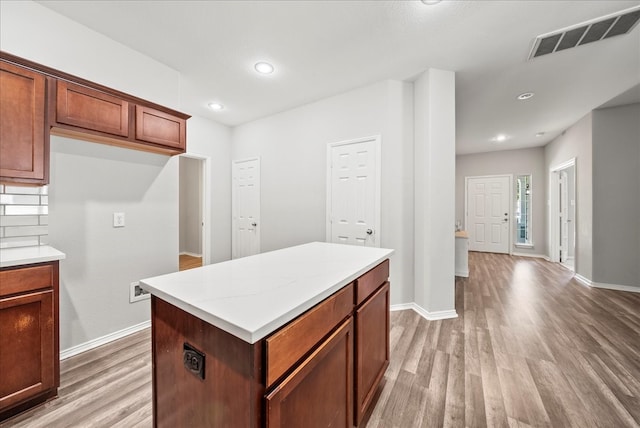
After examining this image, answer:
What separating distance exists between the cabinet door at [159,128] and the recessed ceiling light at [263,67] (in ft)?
3.19

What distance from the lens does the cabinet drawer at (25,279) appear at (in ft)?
4.47

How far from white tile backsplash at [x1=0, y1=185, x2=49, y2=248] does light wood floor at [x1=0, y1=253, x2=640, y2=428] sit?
97 cm

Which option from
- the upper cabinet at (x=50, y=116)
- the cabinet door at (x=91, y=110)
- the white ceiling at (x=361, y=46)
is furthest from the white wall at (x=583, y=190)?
the cabinet door at (x=91, y=110)

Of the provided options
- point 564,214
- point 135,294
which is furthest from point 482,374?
point 564,214

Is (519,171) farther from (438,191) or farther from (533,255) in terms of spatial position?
(438,191)

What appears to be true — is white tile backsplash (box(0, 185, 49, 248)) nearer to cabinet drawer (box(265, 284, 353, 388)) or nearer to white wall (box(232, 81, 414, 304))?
cabinet drawer (box(265, 284, 353, 388))

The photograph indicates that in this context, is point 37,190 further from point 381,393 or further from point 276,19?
point 381,393

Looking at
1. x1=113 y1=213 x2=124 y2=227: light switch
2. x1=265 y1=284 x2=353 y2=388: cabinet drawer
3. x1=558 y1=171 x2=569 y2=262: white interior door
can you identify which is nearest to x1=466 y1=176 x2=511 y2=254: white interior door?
x1=558 y1=171 x2=569 y2=262: white interior door

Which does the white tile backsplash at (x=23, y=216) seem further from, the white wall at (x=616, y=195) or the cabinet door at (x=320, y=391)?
the white wall at (x=616, y=195)

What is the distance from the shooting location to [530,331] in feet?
7.93

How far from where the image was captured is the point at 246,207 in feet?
14.2

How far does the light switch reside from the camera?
7.53 feet

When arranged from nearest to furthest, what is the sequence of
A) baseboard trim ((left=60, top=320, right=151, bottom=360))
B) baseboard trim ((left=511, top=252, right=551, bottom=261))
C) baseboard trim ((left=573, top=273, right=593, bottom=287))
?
baseboard trim ((left=60, top=320, right=151, bottom=360)), baseboard trim ((left=573, top=273, right=593, bottom=287)), baseboard trim ((left=511, top=252, right=551, bottom=261))

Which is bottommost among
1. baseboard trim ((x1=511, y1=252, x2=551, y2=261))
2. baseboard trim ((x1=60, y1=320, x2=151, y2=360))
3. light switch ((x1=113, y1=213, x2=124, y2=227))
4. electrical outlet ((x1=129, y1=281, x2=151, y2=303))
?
baseboard trim ((x1=60, y1=320, x2=151, y2=360))
